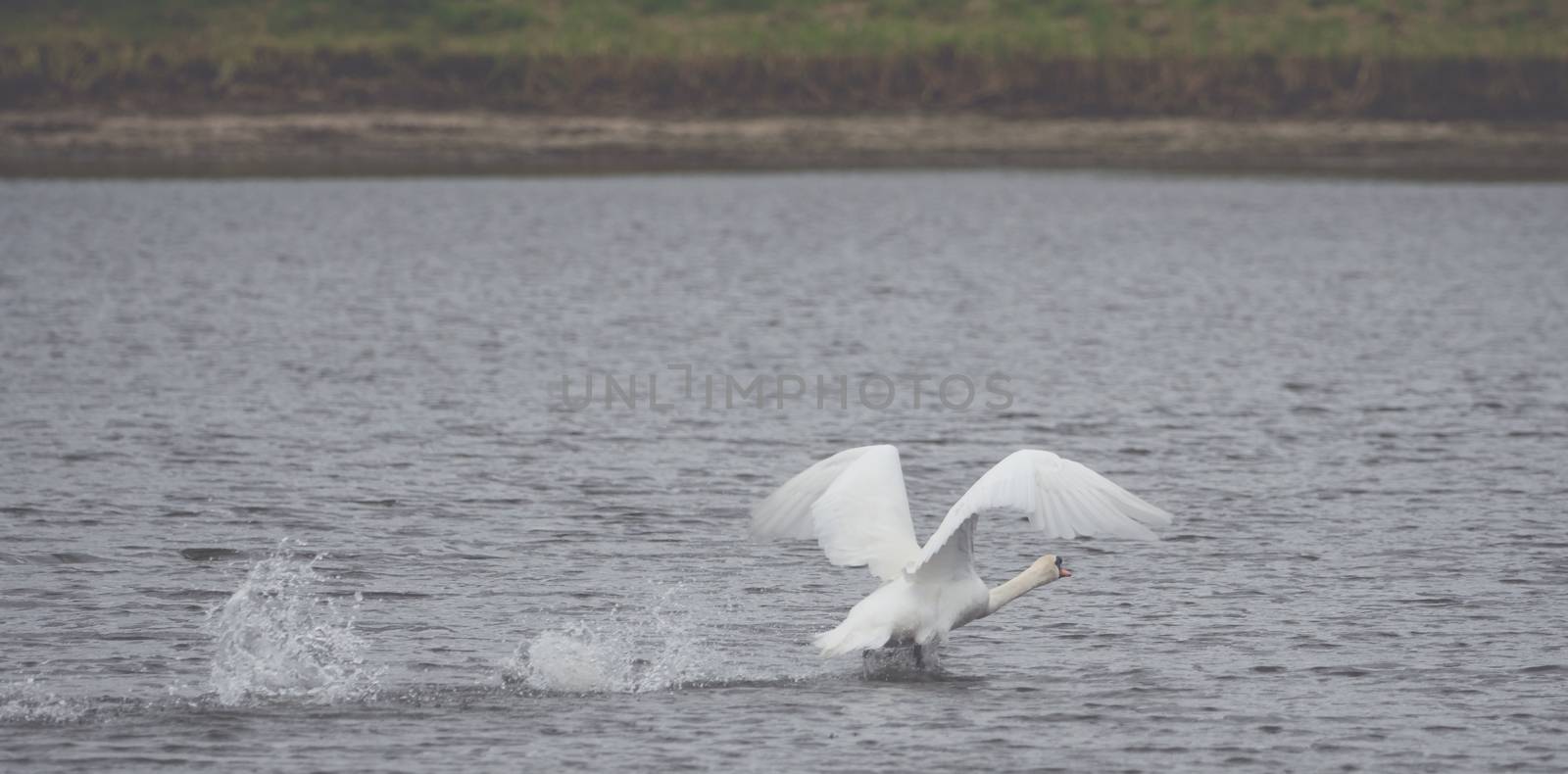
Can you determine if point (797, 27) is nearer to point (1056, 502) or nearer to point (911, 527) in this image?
point (911, 527)

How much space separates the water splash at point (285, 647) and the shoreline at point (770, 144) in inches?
1181

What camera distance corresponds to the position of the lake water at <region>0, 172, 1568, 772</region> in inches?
389

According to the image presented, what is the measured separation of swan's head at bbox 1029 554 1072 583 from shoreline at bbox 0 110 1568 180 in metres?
30.6

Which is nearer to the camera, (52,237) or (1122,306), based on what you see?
(1122,306)

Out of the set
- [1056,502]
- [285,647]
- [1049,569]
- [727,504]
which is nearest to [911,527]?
[1049,569]

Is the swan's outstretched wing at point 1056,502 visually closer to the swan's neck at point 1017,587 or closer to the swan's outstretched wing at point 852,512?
the swan's outstretched wing at point 852,512

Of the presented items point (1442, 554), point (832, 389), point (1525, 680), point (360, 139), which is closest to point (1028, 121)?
point (360, 139)

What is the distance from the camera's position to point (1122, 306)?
27.8 meters

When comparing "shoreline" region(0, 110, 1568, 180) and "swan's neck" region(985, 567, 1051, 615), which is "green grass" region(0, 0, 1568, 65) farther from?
"swan's neck" region(985, 567, 1051, 615)

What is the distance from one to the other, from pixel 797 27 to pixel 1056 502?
39685 millimetres

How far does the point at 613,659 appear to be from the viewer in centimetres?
1082

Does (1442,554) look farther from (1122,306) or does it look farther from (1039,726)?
(1122,306)

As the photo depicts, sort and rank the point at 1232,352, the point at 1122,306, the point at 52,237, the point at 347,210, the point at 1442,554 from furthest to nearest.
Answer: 1. the point at 347,210
2. the point at 52,237
3. the point at 1122,306
4. the point at 1232,352
5. the point at 1442,554

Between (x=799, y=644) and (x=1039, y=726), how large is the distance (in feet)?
5.87
